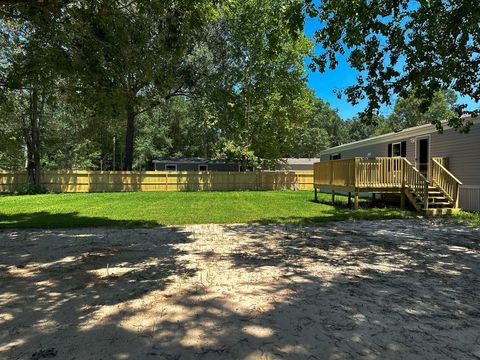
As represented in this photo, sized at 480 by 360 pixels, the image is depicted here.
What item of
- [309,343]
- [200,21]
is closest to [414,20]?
[200,21]

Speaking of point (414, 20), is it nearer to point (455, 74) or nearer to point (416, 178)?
point (455, 74)

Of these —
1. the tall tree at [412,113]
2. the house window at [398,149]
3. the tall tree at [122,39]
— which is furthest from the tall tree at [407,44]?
the tall tree at [412,113]

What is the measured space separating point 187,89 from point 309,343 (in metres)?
27.5

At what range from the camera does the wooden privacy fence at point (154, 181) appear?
81.6 feet

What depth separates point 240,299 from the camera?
3.90 metres

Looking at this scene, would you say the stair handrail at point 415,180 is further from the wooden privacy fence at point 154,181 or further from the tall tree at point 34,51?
the wooden privacy fence at point 154,181

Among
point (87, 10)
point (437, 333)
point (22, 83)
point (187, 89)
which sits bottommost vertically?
point (437, 333)

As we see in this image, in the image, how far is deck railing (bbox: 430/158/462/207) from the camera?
38.3 ft

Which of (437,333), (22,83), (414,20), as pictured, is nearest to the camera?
(437,333)

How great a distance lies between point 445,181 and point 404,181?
3.96 ft

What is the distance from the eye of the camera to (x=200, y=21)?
682 centimetres

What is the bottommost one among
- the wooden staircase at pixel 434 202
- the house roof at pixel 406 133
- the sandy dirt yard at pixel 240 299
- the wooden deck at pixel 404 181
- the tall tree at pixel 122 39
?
the sandy dirt yard at pixel 240 299

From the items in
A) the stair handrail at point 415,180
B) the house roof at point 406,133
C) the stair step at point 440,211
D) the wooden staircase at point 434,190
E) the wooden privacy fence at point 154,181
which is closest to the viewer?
the stair step at point 440,211

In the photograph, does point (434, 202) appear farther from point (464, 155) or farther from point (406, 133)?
Answer: point (406, 133)
